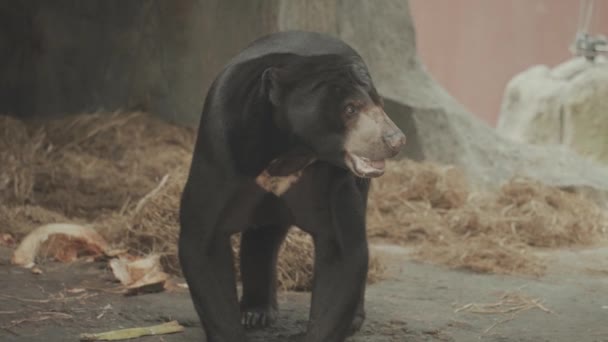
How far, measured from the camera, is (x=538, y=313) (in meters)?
4.52

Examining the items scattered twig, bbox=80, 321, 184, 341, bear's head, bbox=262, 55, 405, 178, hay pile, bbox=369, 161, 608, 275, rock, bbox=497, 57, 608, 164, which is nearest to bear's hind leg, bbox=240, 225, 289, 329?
scattered twig, bbox=80, 321, 184, 341

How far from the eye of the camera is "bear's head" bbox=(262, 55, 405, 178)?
3.22m

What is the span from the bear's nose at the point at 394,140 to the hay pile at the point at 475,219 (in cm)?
249

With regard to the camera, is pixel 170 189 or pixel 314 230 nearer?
pixel 314 230

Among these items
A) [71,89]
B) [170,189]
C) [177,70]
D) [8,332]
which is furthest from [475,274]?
[71,89]

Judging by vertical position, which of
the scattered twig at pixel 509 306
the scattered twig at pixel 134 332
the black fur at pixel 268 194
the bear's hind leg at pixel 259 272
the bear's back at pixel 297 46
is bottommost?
the scattered twig at pixel 509 306

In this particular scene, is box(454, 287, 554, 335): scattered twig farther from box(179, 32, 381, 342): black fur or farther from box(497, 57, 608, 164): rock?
box(497, 57, 608, 164): rock

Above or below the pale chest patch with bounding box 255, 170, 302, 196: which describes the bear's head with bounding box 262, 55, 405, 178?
above

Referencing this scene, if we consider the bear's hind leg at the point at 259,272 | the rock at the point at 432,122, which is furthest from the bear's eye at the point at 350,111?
the rock at the point at 432,122

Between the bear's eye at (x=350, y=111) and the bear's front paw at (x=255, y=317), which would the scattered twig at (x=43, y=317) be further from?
the bear's eye at (x=350, y=111)

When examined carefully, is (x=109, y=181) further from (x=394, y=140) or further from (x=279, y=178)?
(x=394, y=140)

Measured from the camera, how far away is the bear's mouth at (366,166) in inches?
127

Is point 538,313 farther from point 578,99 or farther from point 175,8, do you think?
point 578,99

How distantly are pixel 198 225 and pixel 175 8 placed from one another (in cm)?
432
